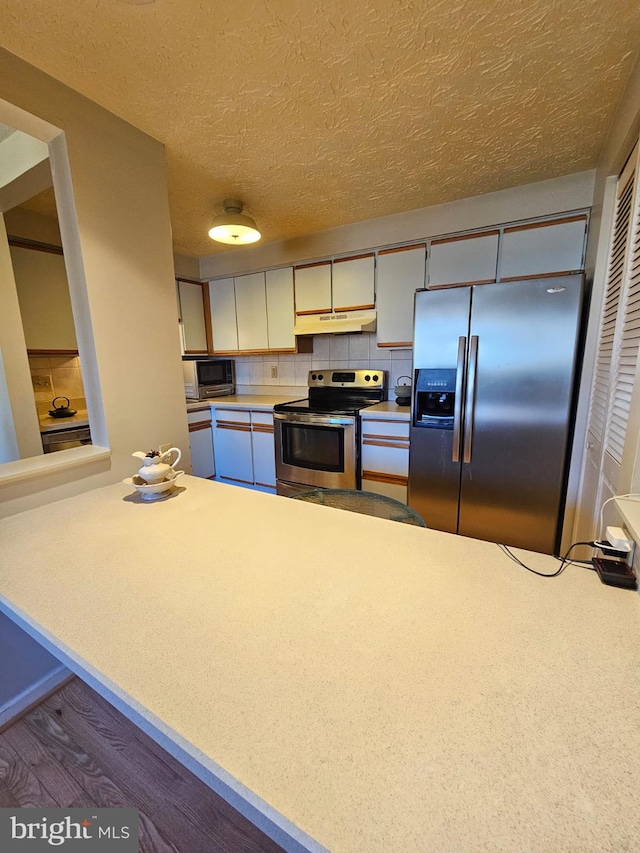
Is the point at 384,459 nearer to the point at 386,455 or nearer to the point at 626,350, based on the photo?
the point at 386,455

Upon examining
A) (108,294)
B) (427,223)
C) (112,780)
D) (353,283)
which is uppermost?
(427,223)

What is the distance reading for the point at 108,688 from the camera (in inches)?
22.0

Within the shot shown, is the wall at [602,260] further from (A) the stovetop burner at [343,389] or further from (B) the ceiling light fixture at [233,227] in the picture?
(B) the ceiling light fixture at [233,227]

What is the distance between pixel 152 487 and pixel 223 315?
2762 millimetres

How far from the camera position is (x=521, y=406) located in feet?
6.48

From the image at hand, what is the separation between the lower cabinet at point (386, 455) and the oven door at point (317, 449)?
79mm

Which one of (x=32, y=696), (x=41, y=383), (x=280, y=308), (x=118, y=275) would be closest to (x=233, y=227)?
(x=118, y=275)

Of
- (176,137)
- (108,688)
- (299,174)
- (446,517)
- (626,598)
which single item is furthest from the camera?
(446,517)

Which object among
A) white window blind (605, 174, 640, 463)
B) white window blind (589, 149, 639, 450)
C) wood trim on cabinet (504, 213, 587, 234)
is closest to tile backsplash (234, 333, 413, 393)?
wood trim on cabinet (504, 213, 587, 234)

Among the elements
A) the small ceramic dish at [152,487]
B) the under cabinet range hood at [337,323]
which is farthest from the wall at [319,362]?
the small ceramic dish at [152,487]

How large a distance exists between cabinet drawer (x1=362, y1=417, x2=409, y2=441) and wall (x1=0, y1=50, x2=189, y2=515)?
1.32m

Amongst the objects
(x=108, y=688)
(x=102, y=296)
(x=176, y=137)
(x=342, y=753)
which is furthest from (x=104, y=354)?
(x=342, y=753)

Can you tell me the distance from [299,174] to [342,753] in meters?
2.39

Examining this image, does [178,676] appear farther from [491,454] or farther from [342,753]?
[491,454]
